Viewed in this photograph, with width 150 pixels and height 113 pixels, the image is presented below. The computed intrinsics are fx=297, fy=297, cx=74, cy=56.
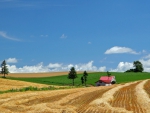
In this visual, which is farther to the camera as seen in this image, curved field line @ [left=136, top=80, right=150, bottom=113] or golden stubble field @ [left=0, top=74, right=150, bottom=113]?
curved field line @ [left=136, top=80, right=150, bottom=113]

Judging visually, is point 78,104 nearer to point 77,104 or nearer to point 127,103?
point 77,104

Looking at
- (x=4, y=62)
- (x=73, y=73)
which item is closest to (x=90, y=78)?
(x=73, y=73)

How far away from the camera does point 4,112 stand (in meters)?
21.6

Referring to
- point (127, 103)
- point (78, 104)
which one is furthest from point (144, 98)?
point (78, 104)

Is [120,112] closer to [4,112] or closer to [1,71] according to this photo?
[4,112]

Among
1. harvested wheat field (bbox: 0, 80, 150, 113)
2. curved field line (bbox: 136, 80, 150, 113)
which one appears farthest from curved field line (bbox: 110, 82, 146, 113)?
curved field line (bbox: 136, 80, 150, 113)

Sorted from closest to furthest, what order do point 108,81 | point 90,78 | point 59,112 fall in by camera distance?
point 59,112 < point 108,81 < point 90,78

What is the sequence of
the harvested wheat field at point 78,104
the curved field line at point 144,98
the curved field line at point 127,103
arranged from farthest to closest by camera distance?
1. the curved field line at point 144,98
2. the curved field line at point 127,103
3. the harvested wheat field at point 78,104

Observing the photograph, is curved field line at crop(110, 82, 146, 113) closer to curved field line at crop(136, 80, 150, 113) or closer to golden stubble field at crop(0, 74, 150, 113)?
golden stubble field at crop(0, 74, 150, 113)

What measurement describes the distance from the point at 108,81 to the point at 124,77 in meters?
29.5

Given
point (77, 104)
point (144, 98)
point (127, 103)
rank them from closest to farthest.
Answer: point (127, 103) < point (77, 104) < point (144, 98)

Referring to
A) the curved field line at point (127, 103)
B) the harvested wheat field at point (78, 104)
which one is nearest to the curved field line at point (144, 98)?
the harvested wheat field at point (78, 104)

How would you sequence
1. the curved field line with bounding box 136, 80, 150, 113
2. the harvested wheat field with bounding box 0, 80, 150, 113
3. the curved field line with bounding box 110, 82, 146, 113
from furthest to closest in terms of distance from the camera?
the curved field line with bounding box 136, 80, 150, 113
the curved field line with bounding box 110, 82, 146, 113
the harvested wheat field with bounding box 0, 80, 150, 113

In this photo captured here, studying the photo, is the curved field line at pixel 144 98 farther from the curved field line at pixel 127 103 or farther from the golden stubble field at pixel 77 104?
the curved field line at pixel 127 103
